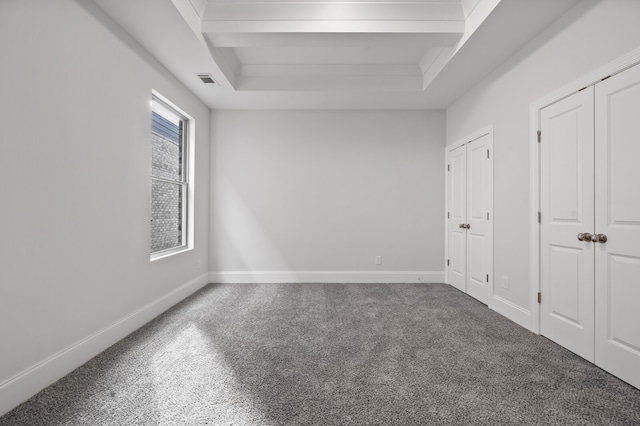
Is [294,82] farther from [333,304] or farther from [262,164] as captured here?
[333,304]

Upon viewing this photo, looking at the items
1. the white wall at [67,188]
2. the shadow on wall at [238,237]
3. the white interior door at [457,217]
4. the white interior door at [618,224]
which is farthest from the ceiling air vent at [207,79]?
the white interior door at [618,224]

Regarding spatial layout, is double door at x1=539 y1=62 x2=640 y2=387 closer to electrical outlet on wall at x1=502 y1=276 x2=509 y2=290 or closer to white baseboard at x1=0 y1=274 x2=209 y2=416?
electrical outlet on wall at x1=502 y1=276 x2=509 y2=290

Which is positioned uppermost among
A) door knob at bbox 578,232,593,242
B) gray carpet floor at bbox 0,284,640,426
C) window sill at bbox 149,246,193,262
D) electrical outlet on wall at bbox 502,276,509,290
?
door knob at bbox 578,232,593,242

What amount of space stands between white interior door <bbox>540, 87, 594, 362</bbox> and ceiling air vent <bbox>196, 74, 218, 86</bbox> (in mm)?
3514

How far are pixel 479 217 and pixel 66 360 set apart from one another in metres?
4.21

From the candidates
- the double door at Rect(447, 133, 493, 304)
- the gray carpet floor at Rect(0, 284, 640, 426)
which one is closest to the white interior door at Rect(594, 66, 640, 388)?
the gray carpet floor at Rect(0, 284, 640, 426)

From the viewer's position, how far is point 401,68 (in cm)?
405

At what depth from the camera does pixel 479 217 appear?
3.78m

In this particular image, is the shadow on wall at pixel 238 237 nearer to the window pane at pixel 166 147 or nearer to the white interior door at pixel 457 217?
the window pane at pixel 166 147

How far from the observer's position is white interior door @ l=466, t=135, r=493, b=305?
3.57 m

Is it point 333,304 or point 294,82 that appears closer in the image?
point 333,304

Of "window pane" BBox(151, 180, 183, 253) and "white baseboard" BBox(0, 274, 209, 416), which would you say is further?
"window pane" BBox(151, 180, 183, 253)

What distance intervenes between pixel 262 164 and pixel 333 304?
2439 mm

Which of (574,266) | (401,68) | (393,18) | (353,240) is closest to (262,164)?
(353,240)
